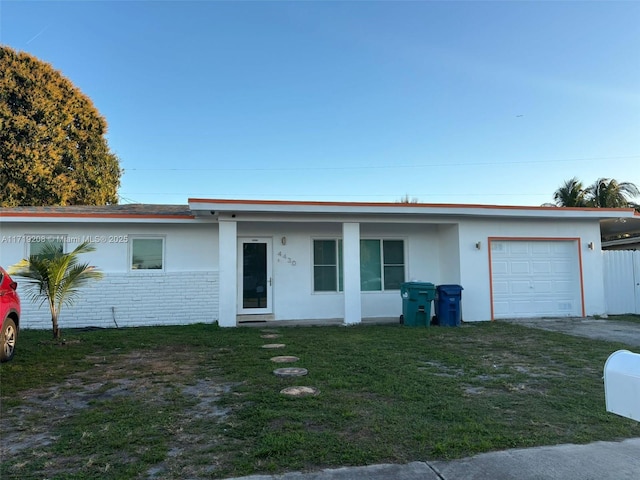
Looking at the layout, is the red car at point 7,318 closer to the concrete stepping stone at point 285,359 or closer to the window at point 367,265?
the concrete stepping stone at point 285,359

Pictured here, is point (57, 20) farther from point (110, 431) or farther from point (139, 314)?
point (110, 431)

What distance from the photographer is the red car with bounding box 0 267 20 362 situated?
253 inches

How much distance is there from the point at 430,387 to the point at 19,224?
10.9 meters

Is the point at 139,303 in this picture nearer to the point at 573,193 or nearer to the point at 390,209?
the point at 390,209

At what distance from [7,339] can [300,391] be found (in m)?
5.02

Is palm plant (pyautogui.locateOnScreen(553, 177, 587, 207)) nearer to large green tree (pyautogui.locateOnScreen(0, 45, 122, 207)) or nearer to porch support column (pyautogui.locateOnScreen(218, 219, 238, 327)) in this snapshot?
porch support column (pyautogui.locateOnScreen(218, 219, 238, 327))

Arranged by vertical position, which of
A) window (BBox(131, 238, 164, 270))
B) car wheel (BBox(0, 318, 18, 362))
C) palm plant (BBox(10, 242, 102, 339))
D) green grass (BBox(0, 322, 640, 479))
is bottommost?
green grass (BBox(0, 322, 640, 479))

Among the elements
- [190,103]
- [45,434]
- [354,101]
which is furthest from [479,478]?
→ [190,103]

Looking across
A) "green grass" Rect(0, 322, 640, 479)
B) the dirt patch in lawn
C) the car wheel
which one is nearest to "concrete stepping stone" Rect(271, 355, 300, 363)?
"green grass" Rect(0, 322, 640, 479)

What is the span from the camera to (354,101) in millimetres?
15250

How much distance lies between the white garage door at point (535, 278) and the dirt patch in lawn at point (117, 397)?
893 cm

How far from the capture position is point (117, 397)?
4918 millimetres

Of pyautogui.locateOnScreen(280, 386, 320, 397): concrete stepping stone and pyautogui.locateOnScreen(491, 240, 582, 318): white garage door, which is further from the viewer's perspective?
pyautogui.locateOnScreen(491, 240, 582, 318): white garage door

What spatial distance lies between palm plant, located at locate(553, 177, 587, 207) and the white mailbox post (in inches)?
796
